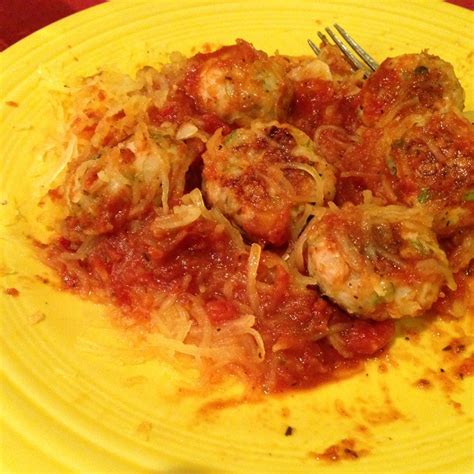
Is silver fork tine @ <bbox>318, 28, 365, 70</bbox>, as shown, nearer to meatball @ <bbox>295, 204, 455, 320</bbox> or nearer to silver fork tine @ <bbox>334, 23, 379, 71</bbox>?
silver fork tine @ <bbox>334, 23, 379, 71</bbox>

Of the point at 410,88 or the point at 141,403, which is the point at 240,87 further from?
the point at 141,403

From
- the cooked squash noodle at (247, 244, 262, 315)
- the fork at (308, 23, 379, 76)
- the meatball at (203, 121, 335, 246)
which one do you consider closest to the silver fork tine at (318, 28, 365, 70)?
the fork at (308, 23, 379, 76)

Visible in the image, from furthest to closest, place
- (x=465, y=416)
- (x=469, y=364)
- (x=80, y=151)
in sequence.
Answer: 1. (x=80, y=151)
2. (x=469, y=364)
3. (x=465, y=416)

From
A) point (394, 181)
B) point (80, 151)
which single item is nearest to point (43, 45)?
point (80, 151)

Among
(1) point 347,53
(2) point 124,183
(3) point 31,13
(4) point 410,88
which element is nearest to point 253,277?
(2) point 124,183

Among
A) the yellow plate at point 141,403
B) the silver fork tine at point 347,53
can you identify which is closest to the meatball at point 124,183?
the yellow plate at point 141,403

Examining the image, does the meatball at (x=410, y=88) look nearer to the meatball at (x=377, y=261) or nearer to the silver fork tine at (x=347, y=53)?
the silver fork tine at (x=347, y=53)

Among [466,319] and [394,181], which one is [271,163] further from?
[466,319]
